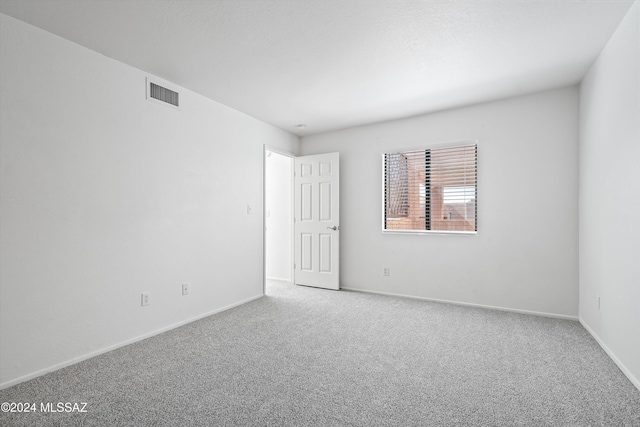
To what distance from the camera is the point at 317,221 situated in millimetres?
5141

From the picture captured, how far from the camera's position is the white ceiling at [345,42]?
215cm

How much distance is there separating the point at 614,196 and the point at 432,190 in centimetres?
206

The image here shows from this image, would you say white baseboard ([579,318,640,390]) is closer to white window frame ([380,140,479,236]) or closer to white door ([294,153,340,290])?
white window frame ([380,140,479,236])

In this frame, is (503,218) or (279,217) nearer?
(503,218)

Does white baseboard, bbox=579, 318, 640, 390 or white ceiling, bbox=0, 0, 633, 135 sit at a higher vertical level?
white ceiling, bbox=0, 0, 633, 135

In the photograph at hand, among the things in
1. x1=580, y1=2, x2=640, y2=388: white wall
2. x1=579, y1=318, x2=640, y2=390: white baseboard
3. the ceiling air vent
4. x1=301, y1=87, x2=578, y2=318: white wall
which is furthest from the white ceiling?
x1=579, y1=318, x2=640, y2=390: white baseboard

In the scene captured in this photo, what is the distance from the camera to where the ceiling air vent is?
10.2 ft

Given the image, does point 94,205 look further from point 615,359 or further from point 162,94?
point 615,359

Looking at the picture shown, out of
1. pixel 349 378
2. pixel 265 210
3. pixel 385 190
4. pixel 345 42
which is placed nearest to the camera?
pixel 349 378

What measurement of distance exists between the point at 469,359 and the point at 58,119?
12.3ft

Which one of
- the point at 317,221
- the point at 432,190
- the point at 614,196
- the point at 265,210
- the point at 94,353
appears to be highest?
the point at 432,190

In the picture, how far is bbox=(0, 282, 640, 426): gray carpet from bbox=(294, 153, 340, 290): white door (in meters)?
1.65

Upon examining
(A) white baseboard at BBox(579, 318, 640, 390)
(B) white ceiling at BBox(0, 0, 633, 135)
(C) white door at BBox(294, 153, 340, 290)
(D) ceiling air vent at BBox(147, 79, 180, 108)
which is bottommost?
(A) white baseboard at BBox(579, 318, 640, 390)

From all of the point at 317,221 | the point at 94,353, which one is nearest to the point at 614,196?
the point at 317,221
